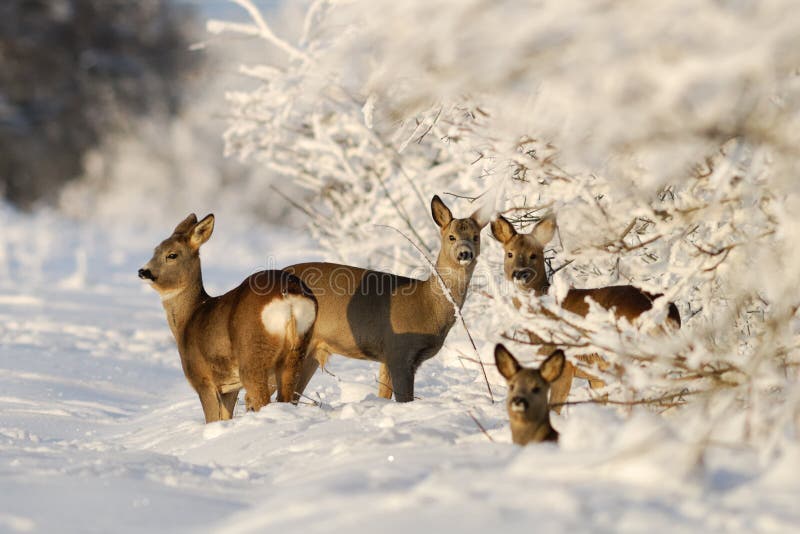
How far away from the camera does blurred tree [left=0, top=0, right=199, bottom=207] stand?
3544cm

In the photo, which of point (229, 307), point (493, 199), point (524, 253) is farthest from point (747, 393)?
point (229, 307)

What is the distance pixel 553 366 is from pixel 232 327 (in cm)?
273

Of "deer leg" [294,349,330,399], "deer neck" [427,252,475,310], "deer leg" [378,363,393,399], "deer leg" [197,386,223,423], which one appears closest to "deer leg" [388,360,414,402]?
"deer leg" [378,363,393,399]

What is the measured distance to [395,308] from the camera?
7.81 meters

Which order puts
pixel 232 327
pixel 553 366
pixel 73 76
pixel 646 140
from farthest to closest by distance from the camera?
pixel 73 76 → pixel 232 327 → pixel 553 366 → pixel 646 140

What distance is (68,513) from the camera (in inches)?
142

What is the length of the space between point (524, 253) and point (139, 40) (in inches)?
1468

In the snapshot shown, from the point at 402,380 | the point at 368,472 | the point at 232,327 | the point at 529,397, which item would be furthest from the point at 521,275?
the point at 368,472

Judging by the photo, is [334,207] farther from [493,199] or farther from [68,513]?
[68,513]

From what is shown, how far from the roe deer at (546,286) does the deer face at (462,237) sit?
17 centimetres

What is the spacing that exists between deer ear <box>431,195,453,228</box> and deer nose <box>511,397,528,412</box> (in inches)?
133

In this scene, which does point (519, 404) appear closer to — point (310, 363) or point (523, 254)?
point (523, 254)

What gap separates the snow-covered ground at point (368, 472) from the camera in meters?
3.20

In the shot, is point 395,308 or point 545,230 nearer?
point 545,230
